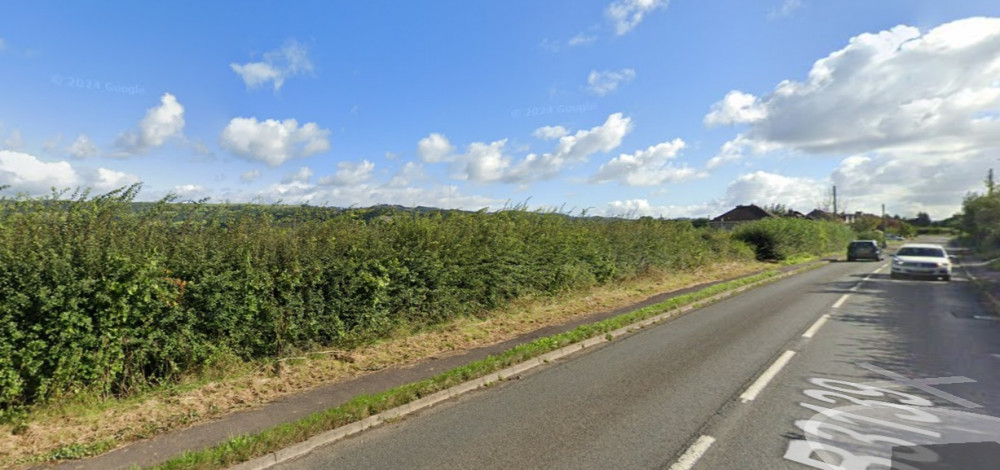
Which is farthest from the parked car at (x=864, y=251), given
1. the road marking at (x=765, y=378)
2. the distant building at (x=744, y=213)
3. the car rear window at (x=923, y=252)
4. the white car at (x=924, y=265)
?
the distant building at (x=744, y=213)

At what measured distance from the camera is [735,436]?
4402 mm

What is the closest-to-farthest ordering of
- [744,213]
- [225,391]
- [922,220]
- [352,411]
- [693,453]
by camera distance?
[693,453]
[352,411]
[225,391]
[744,213]
[922,220]

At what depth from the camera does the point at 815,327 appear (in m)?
9.66

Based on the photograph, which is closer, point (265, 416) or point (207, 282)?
point (265, 416)

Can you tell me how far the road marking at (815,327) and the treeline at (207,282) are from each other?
559cm

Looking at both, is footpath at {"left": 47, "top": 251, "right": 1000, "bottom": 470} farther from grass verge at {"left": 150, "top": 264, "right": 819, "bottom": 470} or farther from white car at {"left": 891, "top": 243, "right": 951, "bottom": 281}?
white car at {"left": 891, "top": 243, "right": 951, "bottom": 281}

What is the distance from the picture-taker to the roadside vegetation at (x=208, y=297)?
4.68 m

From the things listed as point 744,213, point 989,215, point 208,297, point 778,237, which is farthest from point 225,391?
point 744,213

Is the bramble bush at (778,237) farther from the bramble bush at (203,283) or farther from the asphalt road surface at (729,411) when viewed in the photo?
the bramble bush at (203,283)

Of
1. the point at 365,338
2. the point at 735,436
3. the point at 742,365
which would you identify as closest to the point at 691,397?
the point at 735,436

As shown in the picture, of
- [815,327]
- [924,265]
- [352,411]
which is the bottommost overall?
[815,327]

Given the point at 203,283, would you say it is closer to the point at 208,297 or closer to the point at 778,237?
the point at 208,297

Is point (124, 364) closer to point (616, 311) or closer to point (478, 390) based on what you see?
point (478, 390)

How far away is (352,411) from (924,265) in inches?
925
